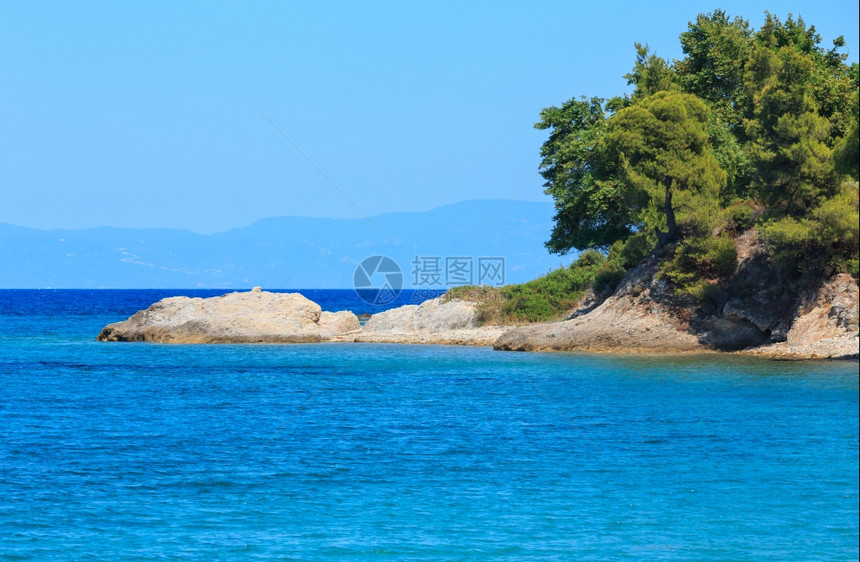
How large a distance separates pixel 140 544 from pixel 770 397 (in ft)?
72.0

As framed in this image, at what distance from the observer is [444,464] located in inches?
933

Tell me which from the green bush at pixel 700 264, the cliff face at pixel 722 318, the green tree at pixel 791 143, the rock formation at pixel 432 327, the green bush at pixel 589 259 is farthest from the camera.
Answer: the green bush at pixel 589 259

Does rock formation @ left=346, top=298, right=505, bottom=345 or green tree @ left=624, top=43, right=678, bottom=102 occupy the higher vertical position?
green tree @ left=624, top=43, right=678, bottom=102

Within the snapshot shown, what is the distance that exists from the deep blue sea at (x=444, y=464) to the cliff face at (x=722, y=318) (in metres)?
2.82

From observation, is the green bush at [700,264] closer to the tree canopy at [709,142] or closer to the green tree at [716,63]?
the tree canopy at [709,142]

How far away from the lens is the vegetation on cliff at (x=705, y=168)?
4203 cm

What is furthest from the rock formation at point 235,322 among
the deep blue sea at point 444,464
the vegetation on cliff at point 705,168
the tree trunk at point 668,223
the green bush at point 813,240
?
the green bush at point 813,240

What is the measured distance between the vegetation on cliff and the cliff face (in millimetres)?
687

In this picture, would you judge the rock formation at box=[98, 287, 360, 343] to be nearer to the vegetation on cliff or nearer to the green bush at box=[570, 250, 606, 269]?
the vegetation on cliff

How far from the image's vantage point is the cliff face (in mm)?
40906

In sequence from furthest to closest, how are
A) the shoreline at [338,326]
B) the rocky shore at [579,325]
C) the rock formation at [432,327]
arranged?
the rock formation at [432,327], the shoreline at [338,326], the rocky shore at [579,325]

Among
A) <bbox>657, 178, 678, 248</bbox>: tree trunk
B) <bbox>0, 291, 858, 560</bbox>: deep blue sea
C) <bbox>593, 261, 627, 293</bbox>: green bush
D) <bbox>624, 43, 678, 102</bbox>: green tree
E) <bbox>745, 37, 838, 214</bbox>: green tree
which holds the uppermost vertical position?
<bbox>624, 43, 678, 102</bbox>: green tree

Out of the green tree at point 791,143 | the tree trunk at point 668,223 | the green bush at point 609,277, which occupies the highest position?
the green tree at point 791,143

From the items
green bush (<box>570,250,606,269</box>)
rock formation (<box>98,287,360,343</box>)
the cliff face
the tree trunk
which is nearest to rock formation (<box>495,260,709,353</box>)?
the cliff face
